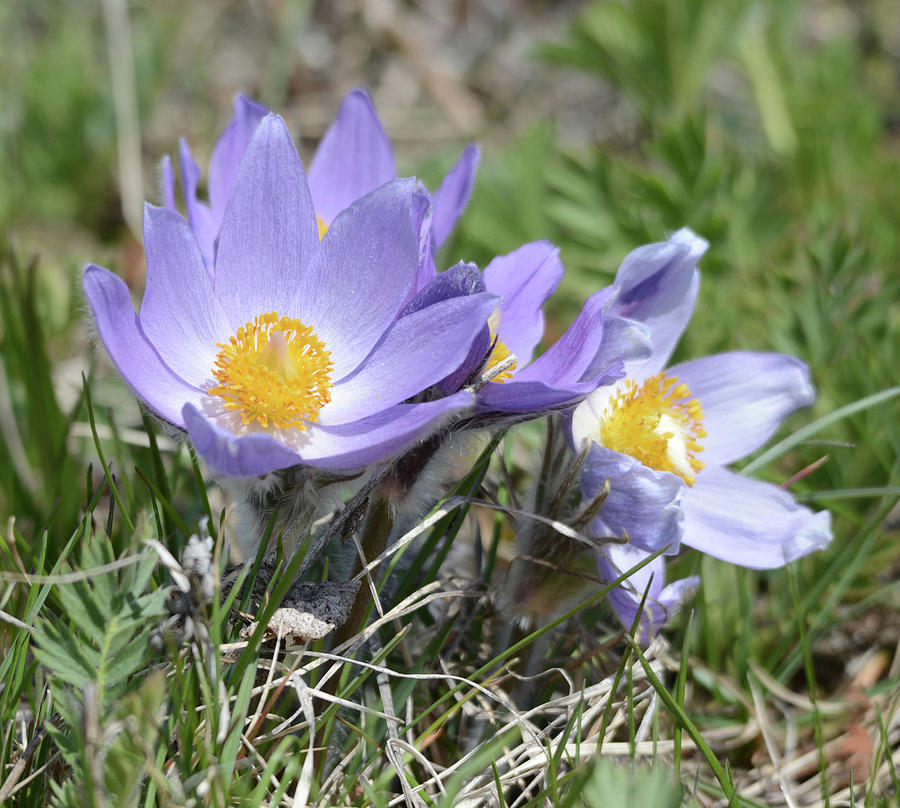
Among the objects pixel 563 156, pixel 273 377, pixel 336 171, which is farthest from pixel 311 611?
pixel 563 156

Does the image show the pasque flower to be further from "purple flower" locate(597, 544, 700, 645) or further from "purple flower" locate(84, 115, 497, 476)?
"purple flower" locate(84, 115, 497, 476)

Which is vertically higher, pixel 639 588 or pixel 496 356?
pixel 496 356

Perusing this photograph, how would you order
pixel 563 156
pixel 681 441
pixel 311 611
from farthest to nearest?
pixel 563 156 < pixel 681 441 < pixel 311 611

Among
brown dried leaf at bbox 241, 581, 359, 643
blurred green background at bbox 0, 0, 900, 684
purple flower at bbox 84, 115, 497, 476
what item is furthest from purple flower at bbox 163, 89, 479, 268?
brown dried leaf at bbox 241, 581, 359, 643

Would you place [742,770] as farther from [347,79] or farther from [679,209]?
[347,79]

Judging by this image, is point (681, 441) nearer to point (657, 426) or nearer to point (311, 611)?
point (657, 426)
